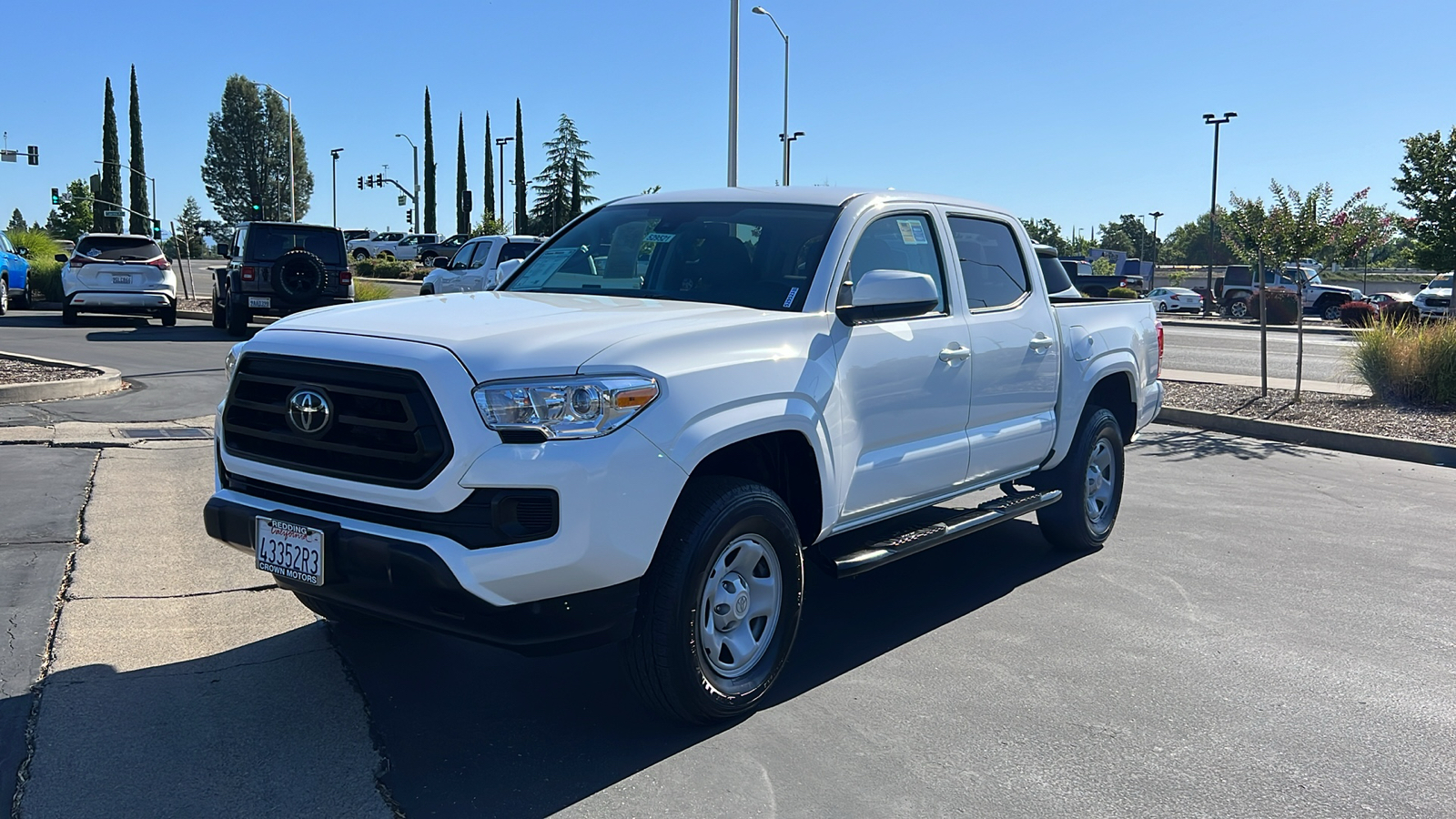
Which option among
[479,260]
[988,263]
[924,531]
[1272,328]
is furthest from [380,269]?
[924,531]

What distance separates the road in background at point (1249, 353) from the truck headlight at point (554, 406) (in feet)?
41.4

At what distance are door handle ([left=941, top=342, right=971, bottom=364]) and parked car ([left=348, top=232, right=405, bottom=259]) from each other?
54214mm

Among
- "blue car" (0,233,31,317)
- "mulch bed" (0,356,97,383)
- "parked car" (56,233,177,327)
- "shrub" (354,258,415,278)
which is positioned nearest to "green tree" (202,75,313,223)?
"shrub" (354,258,415,278)

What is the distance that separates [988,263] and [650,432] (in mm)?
2874

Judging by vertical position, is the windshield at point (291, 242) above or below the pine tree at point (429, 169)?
below

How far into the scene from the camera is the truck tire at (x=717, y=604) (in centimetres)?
369

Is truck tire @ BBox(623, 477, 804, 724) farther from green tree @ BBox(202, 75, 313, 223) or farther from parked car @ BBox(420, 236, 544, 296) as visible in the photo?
green tree @ BBox(202, 75, 313, 223)

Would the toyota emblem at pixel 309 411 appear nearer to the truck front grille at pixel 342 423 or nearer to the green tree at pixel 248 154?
the truck front grille at pixel 342 423

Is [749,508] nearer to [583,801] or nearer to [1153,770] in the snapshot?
[583,801]

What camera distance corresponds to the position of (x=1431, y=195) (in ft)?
58.9

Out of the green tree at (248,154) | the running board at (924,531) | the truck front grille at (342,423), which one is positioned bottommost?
the running board at (924,531)

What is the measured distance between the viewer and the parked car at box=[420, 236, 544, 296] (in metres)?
18.9

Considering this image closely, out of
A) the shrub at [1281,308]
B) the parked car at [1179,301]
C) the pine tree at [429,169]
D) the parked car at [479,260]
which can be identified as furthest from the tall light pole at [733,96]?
the pine tree at [429,169]

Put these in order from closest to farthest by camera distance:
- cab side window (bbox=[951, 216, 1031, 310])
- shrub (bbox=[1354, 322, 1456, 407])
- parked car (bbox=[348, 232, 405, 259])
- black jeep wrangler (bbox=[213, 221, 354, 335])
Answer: cab side window (bbox=[951, 216, 1031, 310]), shrub (bbox=[1354, 322, 1456, 407]), black jeep wrangler (bbox=[213, 221, 354, 335]), parked car (bbox=[348, 232, 405, 259])
